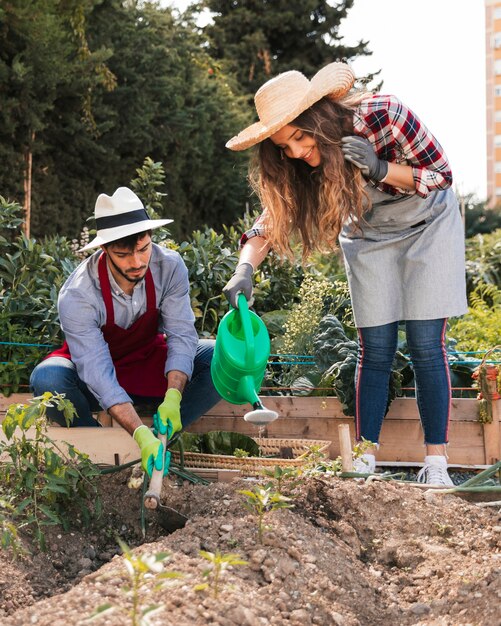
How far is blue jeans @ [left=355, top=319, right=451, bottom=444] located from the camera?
2848mm

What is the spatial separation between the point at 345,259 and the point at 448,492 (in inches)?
36.1

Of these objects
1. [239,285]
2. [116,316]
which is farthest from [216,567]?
[116,316]

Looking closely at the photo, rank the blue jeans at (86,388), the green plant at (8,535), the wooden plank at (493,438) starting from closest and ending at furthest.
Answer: the green plant at (8,535), the blue jeans at (86,388), the wooden plank at (493,438)

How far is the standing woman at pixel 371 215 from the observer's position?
2643 mm

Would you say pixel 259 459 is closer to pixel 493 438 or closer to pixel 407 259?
pixel 407 259

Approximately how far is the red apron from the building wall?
110 ft

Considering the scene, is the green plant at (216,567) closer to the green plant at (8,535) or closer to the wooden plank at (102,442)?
the green plant at (8,535)

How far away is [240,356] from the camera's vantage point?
8.84 feet

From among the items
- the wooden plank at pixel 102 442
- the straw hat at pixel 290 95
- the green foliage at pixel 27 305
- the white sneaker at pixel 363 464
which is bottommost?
the white sneaker at pixel 363 464

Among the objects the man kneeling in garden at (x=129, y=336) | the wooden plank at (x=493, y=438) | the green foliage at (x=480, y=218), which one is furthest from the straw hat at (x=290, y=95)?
the green foliage at (x=480, y=218)

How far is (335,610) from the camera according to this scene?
6.33 ft

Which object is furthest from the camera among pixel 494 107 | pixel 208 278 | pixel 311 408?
pixel 494 107

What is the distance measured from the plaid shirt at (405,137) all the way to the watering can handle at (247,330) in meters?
0.67

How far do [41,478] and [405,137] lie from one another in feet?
5.16
